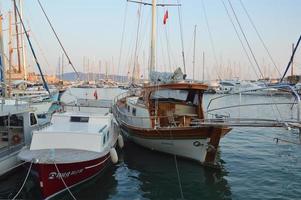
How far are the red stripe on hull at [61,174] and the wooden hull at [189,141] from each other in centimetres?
446

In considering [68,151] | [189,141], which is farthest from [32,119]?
[189,141]

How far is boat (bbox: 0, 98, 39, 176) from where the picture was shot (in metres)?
14.3

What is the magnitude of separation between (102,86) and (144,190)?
409 ft

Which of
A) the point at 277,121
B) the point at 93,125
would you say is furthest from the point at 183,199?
the point at 93,125

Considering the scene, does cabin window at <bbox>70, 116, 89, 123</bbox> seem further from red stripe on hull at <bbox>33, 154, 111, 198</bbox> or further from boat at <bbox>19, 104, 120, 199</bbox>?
red stripe on hull at <bbox>33, 154, 111, 198</bbox>

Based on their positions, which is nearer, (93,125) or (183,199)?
(183,199)

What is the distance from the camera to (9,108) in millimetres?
14938

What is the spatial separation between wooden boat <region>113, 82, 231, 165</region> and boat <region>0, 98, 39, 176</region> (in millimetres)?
5896

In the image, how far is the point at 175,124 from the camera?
54.5 ft

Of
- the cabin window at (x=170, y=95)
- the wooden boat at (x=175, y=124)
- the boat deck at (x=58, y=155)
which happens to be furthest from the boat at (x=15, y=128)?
the cabin window at (x=170, y=95)

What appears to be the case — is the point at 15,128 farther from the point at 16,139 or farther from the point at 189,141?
the point at 189,141

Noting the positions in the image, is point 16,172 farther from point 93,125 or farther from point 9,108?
point 93,125

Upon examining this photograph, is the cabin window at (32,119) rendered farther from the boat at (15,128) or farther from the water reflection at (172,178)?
the water reflection at (172,178)

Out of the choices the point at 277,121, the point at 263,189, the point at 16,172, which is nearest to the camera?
the point at 277,121
